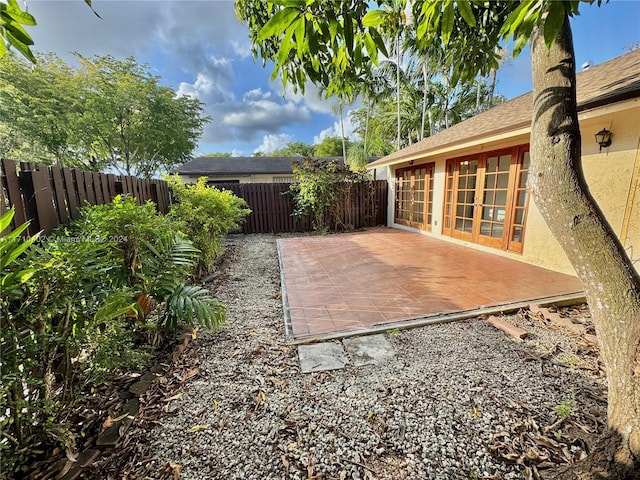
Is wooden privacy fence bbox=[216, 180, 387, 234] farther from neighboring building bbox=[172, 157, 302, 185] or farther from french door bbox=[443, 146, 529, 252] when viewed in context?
neighboring building bbox=[172, 157, 302, 185]

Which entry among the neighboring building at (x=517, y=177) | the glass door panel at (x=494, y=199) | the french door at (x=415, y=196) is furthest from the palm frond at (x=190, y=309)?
the french door at (x=415, y=196)

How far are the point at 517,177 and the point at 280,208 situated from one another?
7.46m

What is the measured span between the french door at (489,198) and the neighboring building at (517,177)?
0.02 metres

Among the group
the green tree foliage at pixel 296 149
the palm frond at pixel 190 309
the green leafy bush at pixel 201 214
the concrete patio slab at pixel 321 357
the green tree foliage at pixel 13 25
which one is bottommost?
the concrete patio slab at pixel 321 357

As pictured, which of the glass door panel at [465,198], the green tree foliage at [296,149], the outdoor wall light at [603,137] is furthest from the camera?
the green tree foliage at [296,149]

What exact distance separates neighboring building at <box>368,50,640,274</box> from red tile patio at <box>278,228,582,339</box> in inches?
18.7

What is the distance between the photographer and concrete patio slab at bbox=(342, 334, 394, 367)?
233 cm

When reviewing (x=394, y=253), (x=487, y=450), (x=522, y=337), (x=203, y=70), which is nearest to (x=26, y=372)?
(x=487, y=450)

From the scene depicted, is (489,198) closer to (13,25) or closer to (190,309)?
(190,309)

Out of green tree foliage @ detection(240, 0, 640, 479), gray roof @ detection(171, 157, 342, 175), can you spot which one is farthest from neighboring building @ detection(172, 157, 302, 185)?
green tree foliage @ detection(240, 0, 640, 479)

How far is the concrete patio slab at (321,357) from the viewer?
2.27 meters

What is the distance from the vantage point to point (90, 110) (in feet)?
41.9

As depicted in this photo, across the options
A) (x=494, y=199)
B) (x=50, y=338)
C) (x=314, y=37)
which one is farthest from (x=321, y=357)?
(x=494, y=199)

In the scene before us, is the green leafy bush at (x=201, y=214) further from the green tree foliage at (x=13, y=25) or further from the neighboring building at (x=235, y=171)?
the neighboring building at (x=235, y=171)
